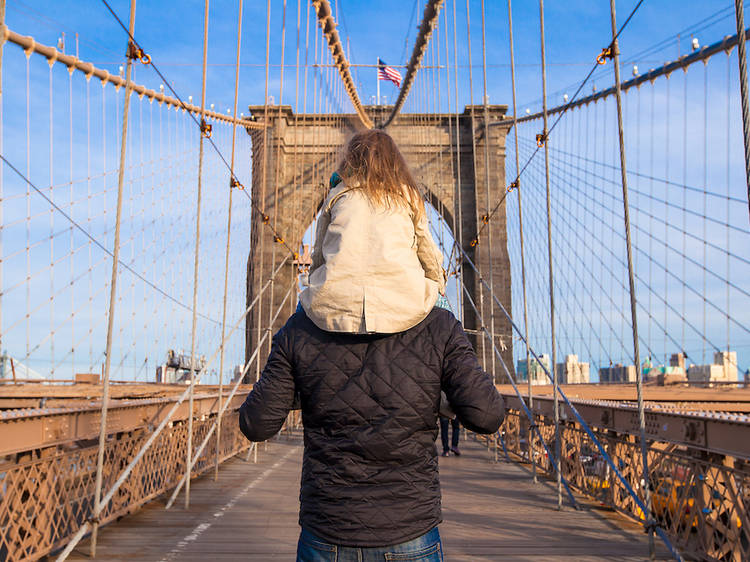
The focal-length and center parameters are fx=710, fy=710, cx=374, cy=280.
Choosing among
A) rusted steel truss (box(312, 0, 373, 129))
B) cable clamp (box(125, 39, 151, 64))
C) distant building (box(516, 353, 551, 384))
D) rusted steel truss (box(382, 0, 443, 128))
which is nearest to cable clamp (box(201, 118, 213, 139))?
cable clamp (box(125, 39, 151, 64))

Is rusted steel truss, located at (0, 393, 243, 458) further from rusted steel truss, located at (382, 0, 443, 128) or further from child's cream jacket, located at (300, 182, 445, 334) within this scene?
rusted steel truss, located at (382, 0, 443, 128)

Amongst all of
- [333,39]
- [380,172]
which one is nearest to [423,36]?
[333,39]

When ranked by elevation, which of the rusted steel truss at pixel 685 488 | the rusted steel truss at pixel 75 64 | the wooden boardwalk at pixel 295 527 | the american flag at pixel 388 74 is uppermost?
the american flag at pixel 388 74

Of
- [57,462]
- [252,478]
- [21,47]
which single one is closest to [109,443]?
[57,462]

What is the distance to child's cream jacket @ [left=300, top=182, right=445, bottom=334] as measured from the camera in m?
1.37

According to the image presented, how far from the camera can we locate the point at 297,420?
546 inches

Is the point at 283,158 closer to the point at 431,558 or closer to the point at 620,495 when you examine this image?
the point at 620,495

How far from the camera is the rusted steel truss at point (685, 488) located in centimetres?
322

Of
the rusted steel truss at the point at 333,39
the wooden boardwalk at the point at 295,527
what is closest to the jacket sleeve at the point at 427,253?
the wooden boardwalk at the point at 295,527

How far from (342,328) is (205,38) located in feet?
14.5

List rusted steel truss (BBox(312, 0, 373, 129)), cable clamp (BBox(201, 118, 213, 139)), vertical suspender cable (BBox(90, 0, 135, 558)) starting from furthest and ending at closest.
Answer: rusted steel truss (BBox(312, 0, 373, 129)) → cable clamp (BBox(201, 118, 213, 139)) → vertical suspender cable (BBox(90, 0, 135, 558))

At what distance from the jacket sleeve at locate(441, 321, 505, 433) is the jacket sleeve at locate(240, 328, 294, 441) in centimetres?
31

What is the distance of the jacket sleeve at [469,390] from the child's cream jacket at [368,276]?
102 mm

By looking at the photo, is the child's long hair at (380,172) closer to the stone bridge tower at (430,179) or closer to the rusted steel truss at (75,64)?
the rusted steel truss at (75,64)
